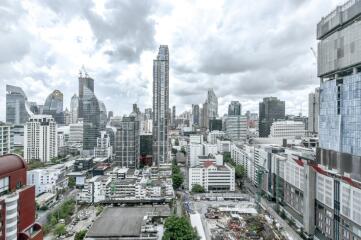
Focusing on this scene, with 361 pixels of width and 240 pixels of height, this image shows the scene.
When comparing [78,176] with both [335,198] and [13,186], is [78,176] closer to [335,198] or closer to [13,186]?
[13,186]

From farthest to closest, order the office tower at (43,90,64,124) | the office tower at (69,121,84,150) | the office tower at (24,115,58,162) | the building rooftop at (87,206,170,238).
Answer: the office tower at (43,90,64,124)
the office tower at (69,121,84,150)
the office tower at (24,115,58,162)
the building rooftop at (87,206,170,238)

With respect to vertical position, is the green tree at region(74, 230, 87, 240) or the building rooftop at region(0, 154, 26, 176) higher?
the building rooftop at region(0, 154, 26, 176)

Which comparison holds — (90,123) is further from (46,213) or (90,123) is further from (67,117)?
(67,117)

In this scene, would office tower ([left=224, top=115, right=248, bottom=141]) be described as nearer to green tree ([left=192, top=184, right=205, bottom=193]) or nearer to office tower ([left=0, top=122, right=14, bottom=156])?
green tree ([left=192, top=184, right=205, bottom=193])

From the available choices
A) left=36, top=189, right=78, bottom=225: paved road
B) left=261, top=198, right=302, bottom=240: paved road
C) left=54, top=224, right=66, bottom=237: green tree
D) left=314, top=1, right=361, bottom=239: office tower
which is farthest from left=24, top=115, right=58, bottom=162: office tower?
left=314, top=1, right=361, bottom=239: office tower

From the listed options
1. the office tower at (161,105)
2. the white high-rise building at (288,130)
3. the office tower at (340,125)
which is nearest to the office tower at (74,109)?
the office tower at (161,105)

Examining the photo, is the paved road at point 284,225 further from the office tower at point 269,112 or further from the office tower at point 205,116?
the office tower at point 205,116

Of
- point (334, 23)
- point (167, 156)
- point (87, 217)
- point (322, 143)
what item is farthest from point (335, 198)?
point (167, 156)
